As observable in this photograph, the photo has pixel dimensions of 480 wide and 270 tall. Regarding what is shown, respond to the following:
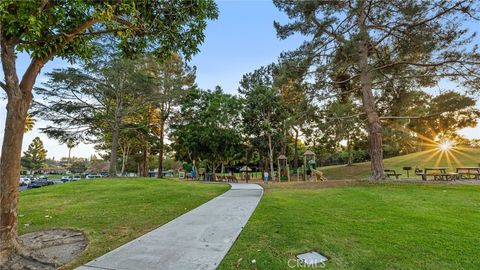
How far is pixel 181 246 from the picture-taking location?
14.2ft

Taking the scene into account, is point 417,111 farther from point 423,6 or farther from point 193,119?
point 193,119

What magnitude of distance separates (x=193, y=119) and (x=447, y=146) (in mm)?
28995

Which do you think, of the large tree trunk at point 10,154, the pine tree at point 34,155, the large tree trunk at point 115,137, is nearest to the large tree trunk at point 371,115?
the large tree trunk at point 10,154

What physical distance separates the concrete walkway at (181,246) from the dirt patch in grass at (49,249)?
0.71 meters

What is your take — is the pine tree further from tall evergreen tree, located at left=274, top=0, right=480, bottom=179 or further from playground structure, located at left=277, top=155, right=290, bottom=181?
tall evergreen tree, located at left=274, top=0, right=480, bottom=179

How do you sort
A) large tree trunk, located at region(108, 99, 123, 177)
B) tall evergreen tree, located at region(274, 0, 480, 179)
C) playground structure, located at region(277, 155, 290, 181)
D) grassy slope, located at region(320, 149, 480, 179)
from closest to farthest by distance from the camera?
1. tall evergreen tree, located at region(274, 0, 480, 179)
2. large tree trunk, located at region(108, 99, 123, 177)
3. playground structure, located at region(277, 155, 290, 181)
4. grassy slope, located at region(320, 149, 480, 179)

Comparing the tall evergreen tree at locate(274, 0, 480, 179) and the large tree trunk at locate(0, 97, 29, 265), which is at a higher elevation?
the tall evergreen tree at locate(274, 0, 480, 179)

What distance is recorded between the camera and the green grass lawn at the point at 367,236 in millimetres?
3643

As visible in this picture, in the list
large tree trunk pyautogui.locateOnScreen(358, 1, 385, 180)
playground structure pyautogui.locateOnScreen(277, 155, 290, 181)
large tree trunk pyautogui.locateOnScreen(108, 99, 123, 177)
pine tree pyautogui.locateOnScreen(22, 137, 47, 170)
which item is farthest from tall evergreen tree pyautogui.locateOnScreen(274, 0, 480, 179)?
pine tree pyautogui.locateOnScreen(22, 137, 47, 170)

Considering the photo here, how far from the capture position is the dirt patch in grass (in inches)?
154

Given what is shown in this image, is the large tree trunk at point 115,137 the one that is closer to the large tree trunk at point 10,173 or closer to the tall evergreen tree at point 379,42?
the tall evergreen tree at point 379,42

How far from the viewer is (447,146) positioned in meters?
30.6

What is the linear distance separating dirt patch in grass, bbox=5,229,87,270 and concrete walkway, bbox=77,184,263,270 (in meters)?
0.71

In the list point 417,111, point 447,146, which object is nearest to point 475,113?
point 417,111
